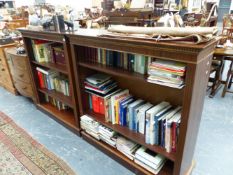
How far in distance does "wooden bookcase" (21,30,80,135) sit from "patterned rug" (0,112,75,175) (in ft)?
1.28

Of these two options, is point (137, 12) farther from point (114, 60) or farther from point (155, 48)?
point (155, 48)

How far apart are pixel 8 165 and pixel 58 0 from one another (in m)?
10.2

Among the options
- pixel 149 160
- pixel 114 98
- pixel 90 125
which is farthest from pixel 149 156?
pixel 90 125

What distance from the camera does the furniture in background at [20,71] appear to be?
242cm

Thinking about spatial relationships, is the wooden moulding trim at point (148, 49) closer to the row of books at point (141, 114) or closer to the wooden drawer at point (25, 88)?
the row of books at point (141, 114)

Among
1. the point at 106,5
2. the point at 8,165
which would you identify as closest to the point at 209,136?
the point at 8,165

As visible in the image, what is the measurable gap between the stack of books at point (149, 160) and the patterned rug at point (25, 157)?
1.97 feet

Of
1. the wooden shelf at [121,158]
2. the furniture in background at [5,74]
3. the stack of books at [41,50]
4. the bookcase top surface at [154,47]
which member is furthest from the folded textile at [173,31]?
the furniture in background at [5,74]

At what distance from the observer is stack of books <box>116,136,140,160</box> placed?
1.57 metres

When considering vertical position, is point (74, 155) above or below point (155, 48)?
below

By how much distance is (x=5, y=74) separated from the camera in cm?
307

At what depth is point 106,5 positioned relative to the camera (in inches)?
201

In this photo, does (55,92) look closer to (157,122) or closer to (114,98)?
(114,98)

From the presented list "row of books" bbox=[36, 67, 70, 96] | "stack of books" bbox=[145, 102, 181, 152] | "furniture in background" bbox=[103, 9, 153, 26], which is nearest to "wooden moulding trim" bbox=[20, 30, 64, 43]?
"row of books" bbox=[36, 67, 70, 96]
